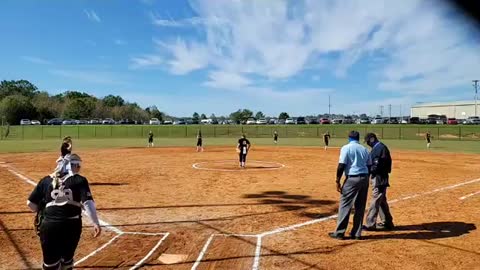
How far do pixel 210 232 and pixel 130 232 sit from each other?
1833 millimetres

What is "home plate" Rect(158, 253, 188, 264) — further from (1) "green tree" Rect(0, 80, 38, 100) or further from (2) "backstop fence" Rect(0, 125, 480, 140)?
(1) "green tree" Rect(0, 80, 38, 100)

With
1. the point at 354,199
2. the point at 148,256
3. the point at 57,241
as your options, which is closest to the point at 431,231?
the point at 354,199

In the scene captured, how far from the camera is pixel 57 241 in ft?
16.9

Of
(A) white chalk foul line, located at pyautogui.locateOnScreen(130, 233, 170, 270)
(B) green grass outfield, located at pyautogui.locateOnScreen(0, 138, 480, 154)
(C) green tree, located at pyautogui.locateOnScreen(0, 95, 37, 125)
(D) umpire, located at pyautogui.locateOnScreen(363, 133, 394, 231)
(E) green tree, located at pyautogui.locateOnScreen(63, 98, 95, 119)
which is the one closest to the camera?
(A) white chalk foul line, located at pyautogui.locateOnScreen(130, 233, 170, 270)

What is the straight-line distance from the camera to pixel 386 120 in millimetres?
100688

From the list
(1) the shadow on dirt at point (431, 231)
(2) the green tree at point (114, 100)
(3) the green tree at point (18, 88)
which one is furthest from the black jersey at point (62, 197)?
(3) the green tree at point (18, 88)

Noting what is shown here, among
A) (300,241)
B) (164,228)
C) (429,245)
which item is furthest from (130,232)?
(429,245)

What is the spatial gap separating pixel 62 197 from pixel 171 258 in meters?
3.01

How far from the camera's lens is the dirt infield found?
7.48m

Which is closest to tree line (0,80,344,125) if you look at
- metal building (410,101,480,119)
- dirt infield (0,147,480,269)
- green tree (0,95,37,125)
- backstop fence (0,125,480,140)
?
green tree (0,95,37,125)

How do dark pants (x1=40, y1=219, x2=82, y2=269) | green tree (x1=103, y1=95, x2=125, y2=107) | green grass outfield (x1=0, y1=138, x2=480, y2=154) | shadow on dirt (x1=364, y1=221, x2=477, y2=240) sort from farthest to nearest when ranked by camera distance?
1. green tree (x1=103, y1=95, x2=125, y2=107)
2. green grass outfield (x1=0, y1=138, x2=480, y2=154)
3. shadow on dirt (x1=364, y1=221, x2=477, y2=240)
4. dark pants (x1=40, y1=219, x2=82, y2=269)

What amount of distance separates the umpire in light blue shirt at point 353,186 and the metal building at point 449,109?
126827mm

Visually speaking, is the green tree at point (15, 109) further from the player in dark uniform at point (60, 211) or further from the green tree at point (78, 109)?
the player in dark uniform at point (60, 211)

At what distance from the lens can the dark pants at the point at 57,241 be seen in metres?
5.11
